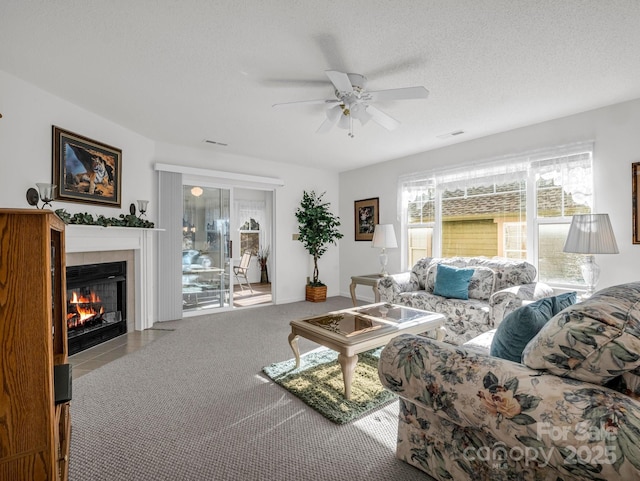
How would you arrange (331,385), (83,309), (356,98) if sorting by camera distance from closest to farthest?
(331,385) → (356,98) → (83,309)

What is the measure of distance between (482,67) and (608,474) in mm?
2543

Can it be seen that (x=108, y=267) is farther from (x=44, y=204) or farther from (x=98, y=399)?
(x=98, y=399)

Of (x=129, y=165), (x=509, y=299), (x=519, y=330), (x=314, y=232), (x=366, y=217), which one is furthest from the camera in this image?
(x=366, y=217)

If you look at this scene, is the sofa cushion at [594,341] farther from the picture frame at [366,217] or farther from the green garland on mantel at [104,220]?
the picture frame at [366,217]

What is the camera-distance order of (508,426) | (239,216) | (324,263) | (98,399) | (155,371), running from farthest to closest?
(239,216) < (324,263) < (155,371) < (98,399) < (508,426)

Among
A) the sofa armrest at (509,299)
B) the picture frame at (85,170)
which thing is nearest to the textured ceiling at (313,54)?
the picture frame at (85,170)

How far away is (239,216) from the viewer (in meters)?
7.90

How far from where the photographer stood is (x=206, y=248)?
15.9 ft

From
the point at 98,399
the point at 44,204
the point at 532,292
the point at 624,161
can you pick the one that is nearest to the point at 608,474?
the point at 532,292

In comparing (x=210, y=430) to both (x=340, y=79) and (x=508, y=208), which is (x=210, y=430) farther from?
(x=508, y=208)

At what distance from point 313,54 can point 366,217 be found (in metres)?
3.80

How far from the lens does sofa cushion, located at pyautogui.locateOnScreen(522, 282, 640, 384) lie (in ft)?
3.23

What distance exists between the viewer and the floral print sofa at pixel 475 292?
303cm

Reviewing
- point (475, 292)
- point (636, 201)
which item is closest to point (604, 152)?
point (636, 201)
